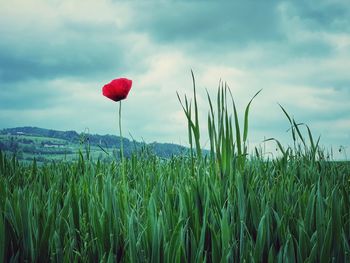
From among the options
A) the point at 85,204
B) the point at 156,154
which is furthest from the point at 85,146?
the point at 85,204

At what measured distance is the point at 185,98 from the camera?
2.79 m

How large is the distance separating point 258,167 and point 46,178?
1922 millimetres

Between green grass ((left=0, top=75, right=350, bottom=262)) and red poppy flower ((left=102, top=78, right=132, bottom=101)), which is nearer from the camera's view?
green grass ((left=0, top=75, right=350, bottom=262))

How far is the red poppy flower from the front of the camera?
93.4 inches

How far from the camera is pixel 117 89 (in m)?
2.37

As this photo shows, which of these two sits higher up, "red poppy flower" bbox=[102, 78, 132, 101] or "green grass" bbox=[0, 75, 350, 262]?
"red poppy flower" bbox=[102, 78, 132, 101]

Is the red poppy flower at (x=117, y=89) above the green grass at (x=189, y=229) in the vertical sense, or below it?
above

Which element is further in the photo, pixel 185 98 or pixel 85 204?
pixel 185 98

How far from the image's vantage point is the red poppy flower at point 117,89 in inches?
93.4

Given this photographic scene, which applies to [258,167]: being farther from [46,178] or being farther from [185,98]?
[46,178]

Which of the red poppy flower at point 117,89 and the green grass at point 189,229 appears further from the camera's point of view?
the red poppy flower at point 117,89

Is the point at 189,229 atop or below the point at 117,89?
below

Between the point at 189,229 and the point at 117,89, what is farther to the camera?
the point at 117,89

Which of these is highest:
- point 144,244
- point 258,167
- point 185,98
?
point 185,98
